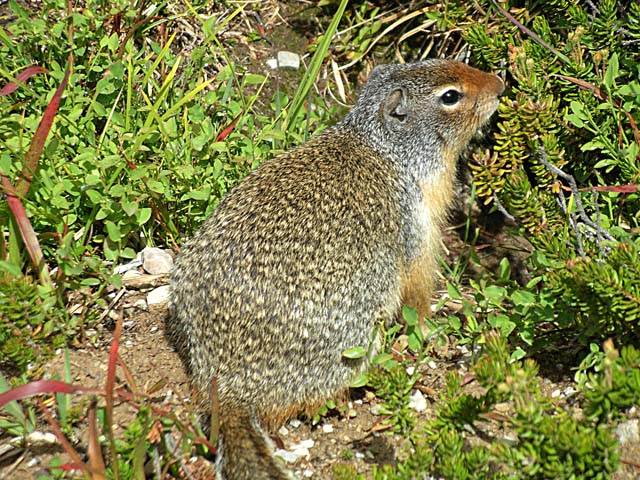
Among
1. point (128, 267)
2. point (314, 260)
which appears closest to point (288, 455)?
point (314, 260)

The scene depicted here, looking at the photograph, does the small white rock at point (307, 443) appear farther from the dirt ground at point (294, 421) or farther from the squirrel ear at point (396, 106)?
the squirrel ear at point (396, 106)

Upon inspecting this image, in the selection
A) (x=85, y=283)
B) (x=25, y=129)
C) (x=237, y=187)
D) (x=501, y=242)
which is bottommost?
(x=501, y=242)

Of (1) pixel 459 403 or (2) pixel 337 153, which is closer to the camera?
(1) pixel 459 403

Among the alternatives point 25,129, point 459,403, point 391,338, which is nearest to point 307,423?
point 391,338

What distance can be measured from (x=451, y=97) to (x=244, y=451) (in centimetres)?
213

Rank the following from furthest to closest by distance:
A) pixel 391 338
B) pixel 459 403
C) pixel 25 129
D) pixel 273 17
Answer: pixel 273 17, pixel 25 129, pixel 391 338, pixel 459 403

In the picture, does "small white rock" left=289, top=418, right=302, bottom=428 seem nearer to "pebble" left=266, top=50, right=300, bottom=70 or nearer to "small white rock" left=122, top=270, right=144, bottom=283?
"small white rock" left=122, top=270, right=144, bottom=283

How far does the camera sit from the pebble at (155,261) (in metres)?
4.34

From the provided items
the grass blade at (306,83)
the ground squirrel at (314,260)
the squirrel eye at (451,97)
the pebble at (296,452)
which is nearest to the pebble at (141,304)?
the ground squirrel at (314,260)

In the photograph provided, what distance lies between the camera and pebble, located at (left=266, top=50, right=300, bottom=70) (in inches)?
219

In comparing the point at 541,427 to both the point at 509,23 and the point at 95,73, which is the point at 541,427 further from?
the point at 95,73

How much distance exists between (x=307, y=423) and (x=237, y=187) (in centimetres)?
116

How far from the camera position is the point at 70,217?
159 inches

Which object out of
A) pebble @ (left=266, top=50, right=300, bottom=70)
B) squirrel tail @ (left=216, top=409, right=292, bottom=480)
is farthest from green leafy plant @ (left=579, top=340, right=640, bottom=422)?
pebble @ (left=266, top=50, right=300, bottom=70)
